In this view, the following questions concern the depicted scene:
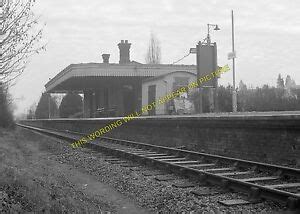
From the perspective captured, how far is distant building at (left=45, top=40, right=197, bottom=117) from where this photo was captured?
1511 inches

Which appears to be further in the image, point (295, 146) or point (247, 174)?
point (295, 146)

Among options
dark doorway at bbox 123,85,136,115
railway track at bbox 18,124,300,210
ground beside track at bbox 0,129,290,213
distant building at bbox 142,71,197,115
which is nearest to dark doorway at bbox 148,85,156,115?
distant building at bbox 142,71,197,115

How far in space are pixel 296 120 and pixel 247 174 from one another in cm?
197

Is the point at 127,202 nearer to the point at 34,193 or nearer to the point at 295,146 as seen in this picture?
the point at 34,193

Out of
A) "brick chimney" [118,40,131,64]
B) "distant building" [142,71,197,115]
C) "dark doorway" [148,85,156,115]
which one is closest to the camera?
"distant building" [142,71,197,115]

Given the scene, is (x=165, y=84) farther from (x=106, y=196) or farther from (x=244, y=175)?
(x=106, y=196)

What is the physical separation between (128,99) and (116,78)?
615cm

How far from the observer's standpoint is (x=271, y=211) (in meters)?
6.09

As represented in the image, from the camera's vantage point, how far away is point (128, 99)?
46.4 m

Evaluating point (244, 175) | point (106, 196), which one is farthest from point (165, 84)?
point (106, 196)

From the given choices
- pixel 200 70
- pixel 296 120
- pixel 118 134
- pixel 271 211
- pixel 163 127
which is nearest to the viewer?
pixel 271 211

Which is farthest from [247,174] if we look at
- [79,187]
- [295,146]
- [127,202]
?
[79,187]

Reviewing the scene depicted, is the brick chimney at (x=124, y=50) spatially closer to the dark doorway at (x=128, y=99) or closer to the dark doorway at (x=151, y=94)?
the dark doorway at (x=128, y=99)

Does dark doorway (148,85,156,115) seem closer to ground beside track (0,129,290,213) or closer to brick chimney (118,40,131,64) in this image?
brick chimney (118,40,131,64)
